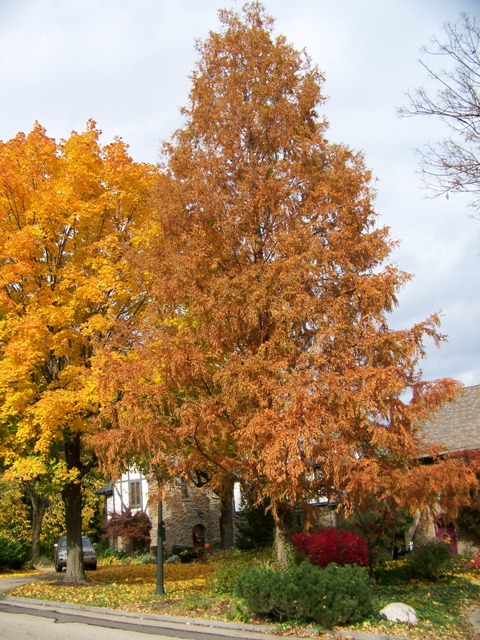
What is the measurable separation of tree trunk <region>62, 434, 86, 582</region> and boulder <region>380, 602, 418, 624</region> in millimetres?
10412

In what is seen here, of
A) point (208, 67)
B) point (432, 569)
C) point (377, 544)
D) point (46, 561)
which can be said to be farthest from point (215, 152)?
point (46, 561)

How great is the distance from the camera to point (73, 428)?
15094mm

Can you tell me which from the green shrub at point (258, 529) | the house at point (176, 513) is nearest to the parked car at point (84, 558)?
the house at point (176, 513)

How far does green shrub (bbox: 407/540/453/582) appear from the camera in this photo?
1552cm

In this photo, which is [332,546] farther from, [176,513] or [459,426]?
[176,513]

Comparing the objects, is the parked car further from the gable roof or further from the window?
the gable roof

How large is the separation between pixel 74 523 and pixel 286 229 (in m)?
11.8

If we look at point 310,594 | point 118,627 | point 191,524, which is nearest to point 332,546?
point 310,594

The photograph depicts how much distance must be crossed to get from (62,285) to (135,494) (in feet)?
84.5

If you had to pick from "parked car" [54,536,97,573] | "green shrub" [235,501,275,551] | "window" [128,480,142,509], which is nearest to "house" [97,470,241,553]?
"window" [128,480,142,509]

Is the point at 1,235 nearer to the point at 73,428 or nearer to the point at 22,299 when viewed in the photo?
the point at 22,299

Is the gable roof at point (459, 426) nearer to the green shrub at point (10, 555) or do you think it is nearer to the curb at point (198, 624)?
the curb at point (198, 624)

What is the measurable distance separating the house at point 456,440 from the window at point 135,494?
2108cm

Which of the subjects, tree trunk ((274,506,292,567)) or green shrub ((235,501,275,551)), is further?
green shrub ((235,501,275,551))
